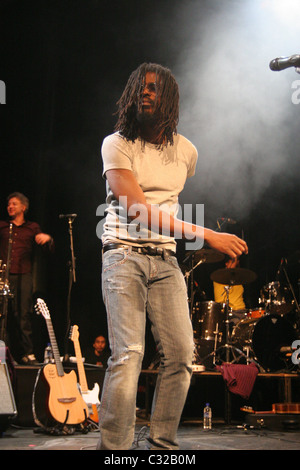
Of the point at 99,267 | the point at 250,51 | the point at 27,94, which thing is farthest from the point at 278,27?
the point at 99,267

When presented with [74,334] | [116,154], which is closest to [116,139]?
[116,154]

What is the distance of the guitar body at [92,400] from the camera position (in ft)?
15.6

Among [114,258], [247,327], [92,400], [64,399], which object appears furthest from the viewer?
[247,327]

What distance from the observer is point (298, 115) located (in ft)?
20.6

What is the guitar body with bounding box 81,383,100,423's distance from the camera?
4.75 metres

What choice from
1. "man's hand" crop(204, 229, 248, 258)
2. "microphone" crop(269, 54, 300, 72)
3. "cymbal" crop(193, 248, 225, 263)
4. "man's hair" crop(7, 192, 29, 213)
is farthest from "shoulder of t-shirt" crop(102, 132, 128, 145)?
"cymbal" crop(193, 248, 225, 263)

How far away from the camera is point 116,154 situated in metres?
2.29

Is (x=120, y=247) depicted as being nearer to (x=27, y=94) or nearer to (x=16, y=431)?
(x=16, y=431)

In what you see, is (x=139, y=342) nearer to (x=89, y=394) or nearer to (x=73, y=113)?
(x=89, y=394)

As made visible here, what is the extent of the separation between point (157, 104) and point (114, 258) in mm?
765

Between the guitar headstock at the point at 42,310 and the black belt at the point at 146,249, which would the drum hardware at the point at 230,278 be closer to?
the guitar headstock at the point at 42,310

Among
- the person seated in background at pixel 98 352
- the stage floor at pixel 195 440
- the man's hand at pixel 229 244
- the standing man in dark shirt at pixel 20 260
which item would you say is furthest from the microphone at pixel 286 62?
the person seated in background at pixel 98 352

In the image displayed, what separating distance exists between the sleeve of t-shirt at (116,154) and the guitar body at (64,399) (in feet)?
9.35

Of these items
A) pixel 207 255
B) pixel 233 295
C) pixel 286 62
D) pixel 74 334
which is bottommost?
pixel 74 334
